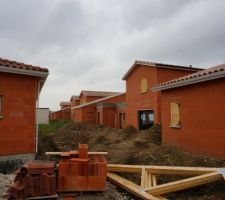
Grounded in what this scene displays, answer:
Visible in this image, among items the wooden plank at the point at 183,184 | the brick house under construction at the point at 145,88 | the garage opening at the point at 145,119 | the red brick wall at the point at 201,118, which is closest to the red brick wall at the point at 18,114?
the wooden plank at the point at 183,184

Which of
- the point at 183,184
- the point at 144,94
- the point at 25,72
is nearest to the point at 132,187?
the point at 183,184

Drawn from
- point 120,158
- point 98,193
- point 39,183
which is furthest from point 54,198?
point 120,158

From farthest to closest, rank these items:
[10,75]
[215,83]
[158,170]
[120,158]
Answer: [120,158]
[215,83]
[10,75]
[158,170]

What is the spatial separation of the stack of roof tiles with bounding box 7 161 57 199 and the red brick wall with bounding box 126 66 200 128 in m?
13.2

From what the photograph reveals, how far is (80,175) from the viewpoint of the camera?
6922mm

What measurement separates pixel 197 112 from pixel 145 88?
29.4ft

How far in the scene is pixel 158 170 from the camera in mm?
8422

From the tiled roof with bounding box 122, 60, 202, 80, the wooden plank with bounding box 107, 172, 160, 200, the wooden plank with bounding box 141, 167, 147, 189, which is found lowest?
the wooden plank with bounding box 107, 172, 160, 200

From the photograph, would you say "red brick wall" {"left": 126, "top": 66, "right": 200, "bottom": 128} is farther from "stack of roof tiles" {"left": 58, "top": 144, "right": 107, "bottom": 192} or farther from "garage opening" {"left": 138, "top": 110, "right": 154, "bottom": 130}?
"stack of roof tiles" {"left": 58, "top": 144, "right": 107, "bottom": 192}

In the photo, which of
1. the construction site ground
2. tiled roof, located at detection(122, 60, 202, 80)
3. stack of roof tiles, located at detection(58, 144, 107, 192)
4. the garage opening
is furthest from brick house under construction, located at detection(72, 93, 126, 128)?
stack of roof tiles, located at detection(58, 144, 107, 192)

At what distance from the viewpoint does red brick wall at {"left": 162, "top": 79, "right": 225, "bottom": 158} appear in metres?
10.7

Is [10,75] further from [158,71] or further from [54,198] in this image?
[158,71]

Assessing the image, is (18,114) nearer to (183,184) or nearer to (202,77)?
(183,184)

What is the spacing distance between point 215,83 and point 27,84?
23.3 feet
